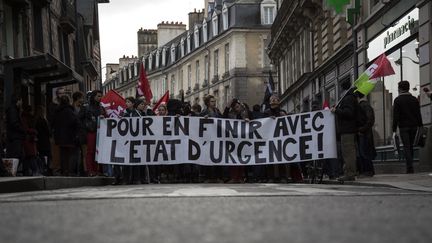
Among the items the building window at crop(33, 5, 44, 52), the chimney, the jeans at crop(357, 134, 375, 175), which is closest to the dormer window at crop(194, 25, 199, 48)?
the chimney

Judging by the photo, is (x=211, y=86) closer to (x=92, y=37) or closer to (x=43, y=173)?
(x=92, y=37)

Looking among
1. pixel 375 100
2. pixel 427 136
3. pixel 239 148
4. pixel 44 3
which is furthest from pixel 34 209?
pixel 44 3

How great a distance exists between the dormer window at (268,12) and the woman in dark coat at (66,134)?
49146 mm

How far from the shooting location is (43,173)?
615 inches

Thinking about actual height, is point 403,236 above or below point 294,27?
below

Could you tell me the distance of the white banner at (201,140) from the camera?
14469 mm

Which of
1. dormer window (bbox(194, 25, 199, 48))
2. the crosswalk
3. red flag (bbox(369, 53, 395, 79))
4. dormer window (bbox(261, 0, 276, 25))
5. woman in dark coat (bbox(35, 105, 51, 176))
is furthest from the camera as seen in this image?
dormer window (bbox(194, 25, 199, 48))

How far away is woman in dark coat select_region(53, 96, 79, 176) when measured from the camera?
47.3 ft

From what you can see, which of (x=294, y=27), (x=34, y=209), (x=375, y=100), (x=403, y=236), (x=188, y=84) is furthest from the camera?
(x=188, y=84)

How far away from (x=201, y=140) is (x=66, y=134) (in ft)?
8.10

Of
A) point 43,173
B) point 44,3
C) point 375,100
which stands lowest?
point 43,173

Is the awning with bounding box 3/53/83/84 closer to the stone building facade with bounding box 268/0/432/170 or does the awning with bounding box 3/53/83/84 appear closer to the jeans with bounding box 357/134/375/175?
the jeans with bounding box 357/134/375/175

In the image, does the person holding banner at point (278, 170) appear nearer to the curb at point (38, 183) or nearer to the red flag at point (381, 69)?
the red flag at point (381, 69)

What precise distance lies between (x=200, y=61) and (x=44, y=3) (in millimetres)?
43091
